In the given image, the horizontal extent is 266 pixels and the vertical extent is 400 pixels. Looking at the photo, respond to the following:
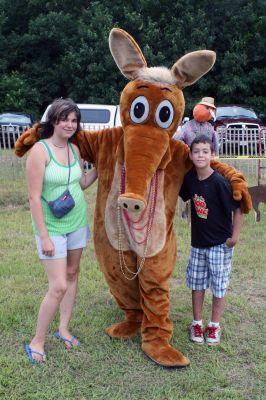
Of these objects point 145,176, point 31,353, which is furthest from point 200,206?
point 31,353

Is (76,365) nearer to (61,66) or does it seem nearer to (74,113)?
(74,113)

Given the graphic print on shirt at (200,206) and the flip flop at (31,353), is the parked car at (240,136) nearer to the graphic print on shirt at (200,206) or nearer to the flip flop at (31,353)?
the graphic print on shirt at (200,206)

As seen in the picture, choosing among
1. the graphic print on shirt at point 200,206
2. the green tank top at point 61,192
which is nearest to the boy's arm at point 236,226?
the graphic print on shirt at point 200,206

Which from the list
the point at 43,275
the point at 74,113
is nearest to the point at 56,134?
the point at 74,113

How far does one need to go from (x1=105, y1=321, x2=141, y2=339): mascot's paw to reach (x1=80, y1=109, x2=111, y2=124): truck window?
35.6 ft

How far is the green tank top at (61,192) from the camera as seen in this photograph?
324 cm

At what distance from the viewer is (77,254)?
3502 mm

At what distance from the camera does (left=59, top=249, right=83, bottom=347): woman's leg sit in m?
3.51

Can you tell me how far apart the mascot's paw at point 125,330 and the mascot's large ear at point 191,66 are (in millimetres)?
1760

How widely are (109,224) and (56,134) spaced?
70 cm

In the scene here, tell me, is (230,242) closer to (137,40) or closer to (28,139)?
(28,139)

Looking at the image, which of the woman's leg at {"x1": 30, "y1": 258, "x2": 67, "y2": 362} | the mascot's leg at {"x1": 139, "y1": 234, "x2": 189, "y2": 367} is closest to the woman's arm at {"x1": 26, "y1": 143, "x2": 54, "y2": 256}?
the woman's leg at {"x1": 30, "y1": 258, "x2": 67, "y2": 362}

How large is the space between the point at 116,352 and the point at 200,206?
1170 mm

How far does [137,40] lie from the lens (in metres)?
24.0
